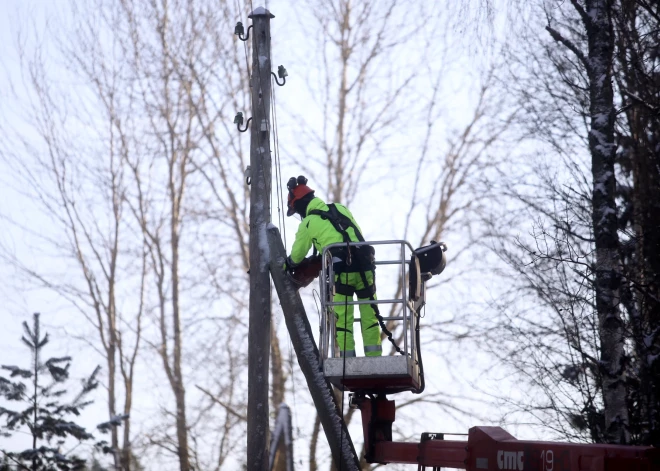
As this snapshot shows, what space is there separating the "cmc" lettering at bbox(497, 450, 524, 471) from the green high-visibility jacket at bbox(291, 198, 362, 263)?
2.23 meters

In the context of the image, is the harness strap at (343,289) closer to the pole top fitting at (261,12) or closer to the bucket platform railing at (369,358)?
the bucket platform railing at (369,358)

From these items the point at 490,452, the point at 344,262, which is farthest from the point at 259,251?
the point at 490,452

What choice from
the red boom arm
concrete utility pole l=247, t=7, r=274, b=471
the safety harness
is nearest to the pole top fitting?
concrete utility pole l=247, t=7, r=274, b=471

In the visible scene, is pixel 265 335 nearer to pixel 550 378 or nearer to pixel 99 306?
pixel 550 378

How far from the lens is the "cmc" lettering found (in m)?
5.40

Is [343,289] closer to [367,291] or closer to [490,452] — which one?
[367,291]

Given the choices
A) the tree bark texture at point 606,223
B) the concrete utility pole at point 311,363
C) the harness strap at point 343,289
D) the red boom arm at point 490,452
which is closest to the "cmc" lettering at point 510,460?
the red boom arm at point 490,452

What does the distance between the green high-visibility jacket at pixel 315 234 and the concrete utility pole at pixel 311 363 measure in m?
0.22

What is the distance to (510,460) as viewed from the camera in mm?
5473

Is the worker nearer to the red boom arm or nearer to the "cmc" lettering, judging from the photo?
the red boom arm

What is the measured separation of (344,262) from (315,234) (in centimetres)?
34

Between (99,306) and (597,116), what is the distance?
14842 millimetres

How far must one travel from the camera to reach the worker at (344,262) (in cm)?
704

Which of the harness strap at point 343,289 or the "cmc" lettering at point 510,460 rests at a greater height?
the harness strap at point 343,289
